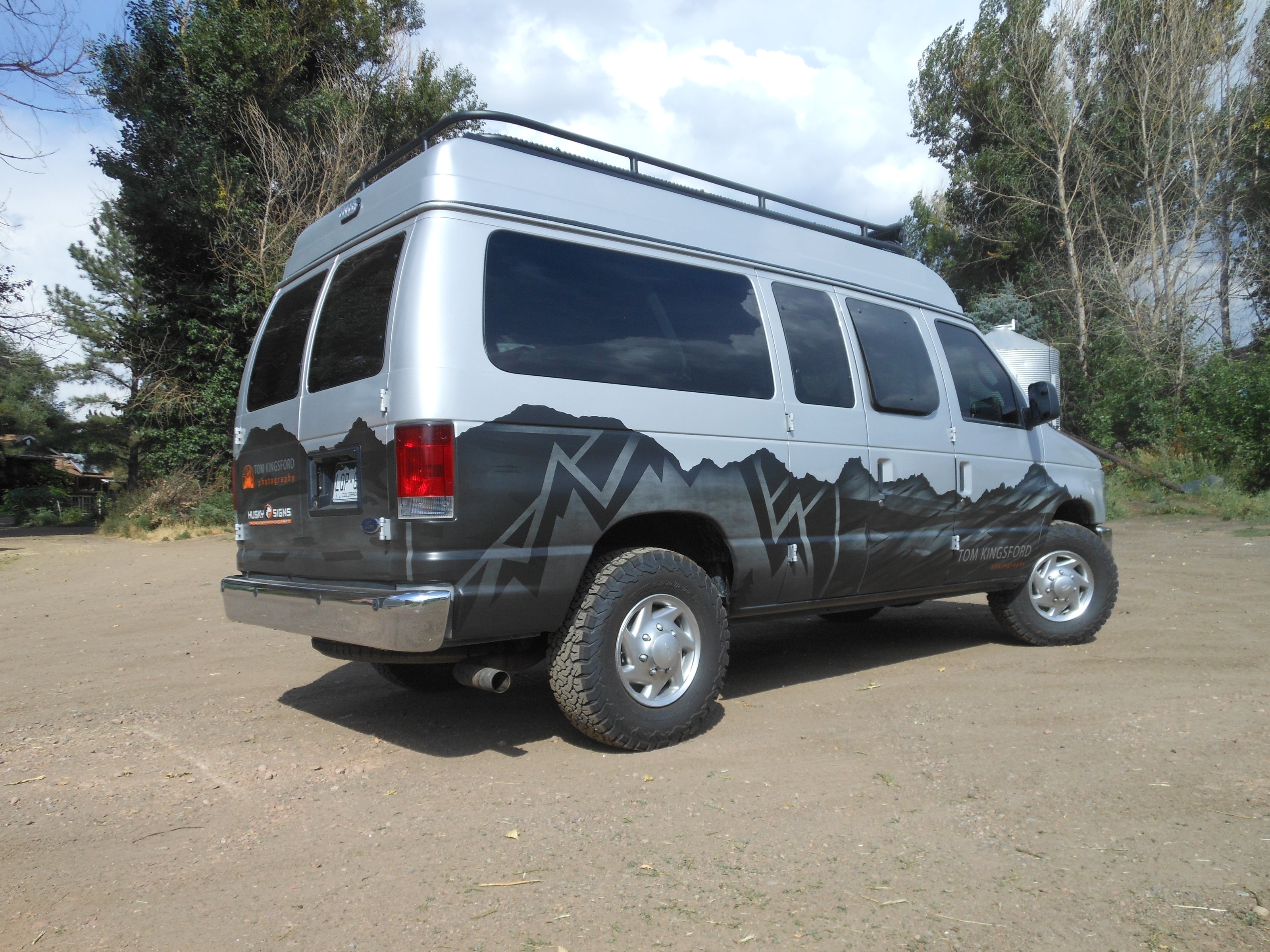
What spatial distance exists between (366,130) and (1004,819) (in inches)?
753

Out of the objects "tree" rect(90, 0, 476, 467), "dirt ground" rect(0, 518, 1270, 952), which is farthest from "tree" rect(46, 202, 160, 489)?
"dirt ground" rect(0, 518, 1270, 952)

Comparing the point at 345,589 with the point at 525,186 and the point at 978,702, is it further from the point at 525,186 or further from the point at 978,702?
the point at 978,702

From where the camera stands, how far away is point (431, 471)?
3348mm

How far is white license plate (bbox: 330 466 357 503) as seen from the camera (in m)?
3.69

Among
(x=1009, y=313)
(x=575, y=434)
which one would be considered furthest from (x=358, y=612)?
(x=1009, y=313)

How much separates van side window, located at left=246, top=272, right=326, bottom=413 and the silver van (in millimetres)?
20

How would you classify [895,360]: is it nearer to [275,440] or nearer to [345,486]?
[345,486]

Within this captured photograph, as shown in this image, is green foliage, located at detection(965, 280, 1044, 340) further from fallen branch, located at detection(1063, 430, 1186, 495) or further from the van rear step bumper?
the van rear step bumper

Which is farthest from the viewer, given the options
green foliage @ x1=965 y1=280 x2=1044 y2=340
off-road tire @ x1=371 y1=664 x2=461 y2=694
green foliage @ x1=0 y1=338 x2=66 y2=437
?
green foliage @ x1=0 y1=338 x2=66 y2=437

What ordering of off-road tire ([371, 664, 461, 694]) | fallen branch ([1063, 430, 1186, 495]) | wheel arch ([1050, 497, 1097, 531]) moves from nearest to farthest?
off-road tire ([371, 664, 461, 694]) → wheel arch ([1050, 497, 1097, 531]) → fallen branch ([1063, 430, 1186, 495])

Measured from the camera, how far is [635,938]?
7.73 ft

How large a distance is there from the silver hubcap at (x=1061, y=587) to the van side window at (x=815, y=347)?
222 centimetres

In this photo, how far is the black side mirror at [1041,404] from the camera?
5.96 meters

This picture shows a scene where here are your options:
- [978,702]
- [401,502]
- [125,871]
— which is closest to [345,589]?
[401,502]
